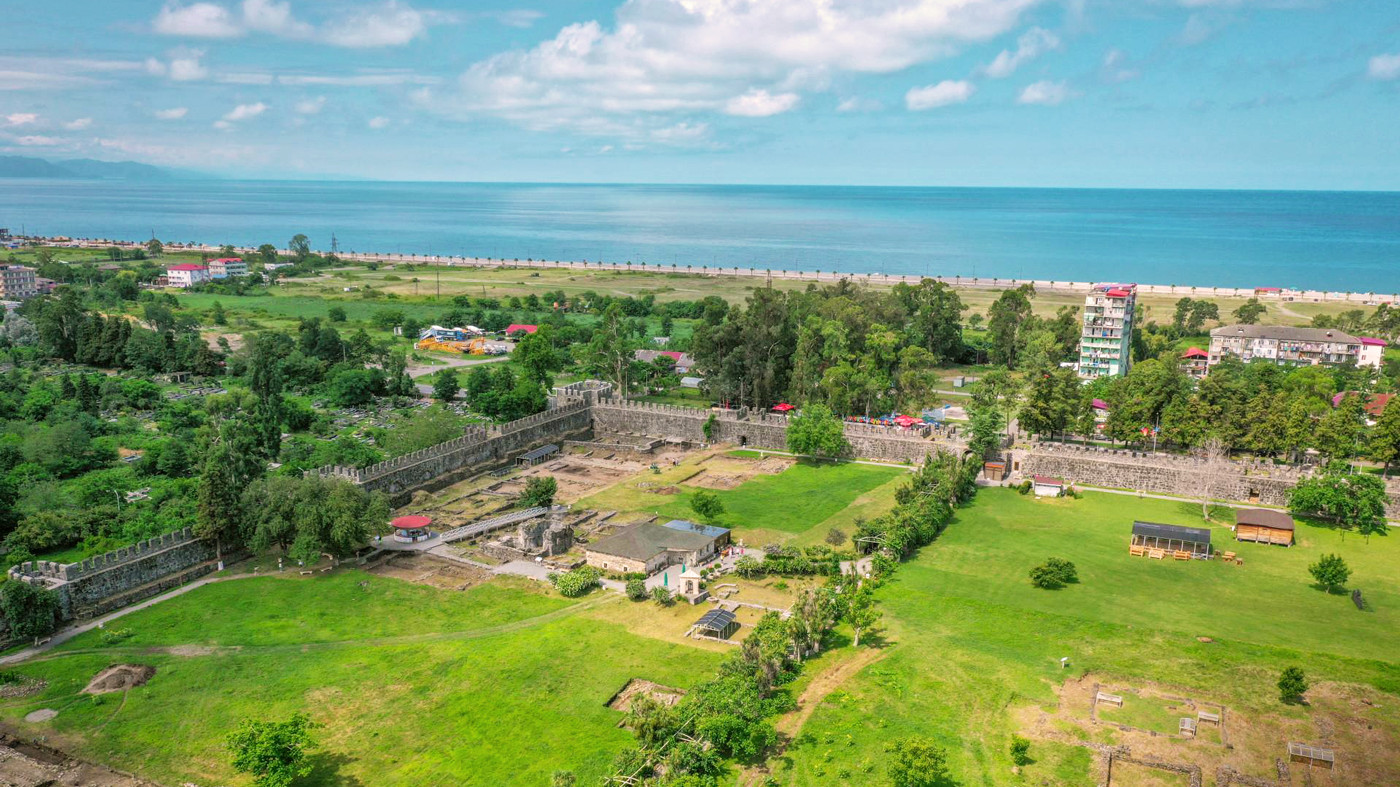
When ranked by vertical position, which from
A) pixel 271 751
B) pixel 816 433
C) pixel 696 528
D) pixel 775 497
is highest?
pixel 816 433

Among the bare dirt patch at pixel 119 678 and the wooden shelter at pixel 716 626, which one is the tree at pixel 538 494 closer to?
the wooden shelter at pixel 716 626

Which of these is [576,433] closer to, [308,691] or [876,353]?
[876,353]

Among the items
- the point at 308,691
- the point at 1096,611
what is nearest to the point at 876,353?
the point at 1096,611

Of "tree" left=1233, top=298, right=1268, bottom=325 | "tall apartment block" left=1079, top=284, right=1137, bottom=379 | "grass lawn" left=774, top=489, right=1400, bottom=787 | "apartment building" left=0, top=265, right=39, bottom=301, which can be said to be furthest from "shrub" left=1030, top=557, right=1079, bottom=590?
"apartment building" left=0, top=265, right=39, bottom=301

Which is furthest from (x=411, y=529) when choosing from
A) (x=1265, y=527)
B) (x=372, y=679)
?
(x=1265, y=527)

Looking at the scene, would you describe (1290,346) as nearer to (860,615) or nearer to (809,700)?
(860,615)

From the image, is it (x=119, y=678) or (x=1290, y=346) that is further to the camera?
(x=1290, y=346)
